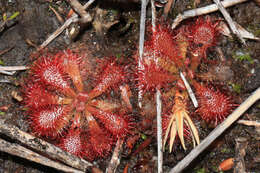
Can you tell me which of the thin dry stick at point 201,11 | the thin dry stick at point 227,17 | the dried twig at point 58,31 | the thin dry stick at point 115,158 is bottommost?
the thin dry stick at point 115,158

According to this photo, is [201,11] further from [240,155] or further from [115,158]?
[115,158]

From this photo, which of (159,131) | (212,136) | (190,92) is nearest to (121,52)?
(190,92)

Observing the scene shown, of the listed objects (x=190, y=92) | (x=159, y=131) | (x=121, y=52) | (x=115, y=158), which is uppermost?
(x=121, y=52)

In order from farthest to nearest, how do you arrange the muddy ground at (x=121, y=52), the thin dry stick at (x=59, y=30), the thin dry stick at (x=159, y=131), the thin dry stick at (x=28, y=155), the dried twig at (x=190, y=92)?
the thin dry stick at (x=59, y=30) → the muddy ground at (x=121, y=52) → the dried twig at (x=190, y=92) → the thin dry stick at (x=159, y=131) → the thin dry stick at (x=28, y=155)

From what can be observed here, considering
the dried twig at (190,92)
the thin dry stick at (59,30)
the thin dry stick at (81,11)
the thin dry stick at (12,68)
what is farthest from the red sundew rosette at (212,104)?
the thin dry stick at (12,68)

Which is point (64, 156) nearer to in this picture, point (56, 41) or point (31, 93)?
point (31, 93)

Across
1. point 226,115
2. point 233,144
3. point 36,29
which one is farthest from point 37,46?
point 233,144

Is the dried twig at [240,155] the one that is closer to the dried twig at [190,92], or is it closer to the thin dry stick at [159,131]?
the dried twig at [190,92]
